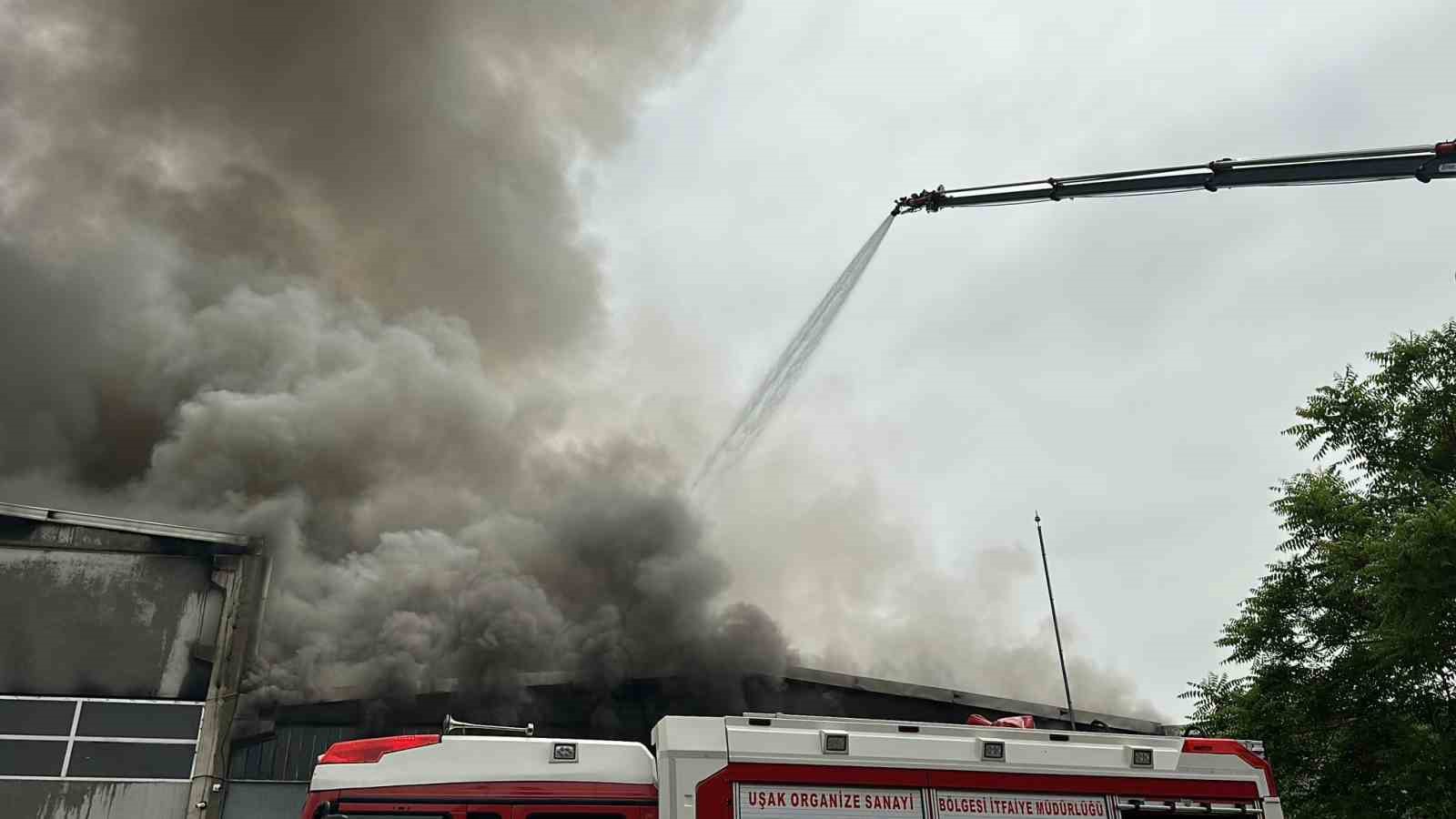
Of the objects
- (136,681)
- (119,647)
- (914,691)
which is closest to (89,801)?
(136,681)

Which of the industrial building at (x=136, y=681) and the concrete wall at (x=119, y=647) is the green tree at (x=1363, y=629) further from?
the concrete wall at (x=119, y=647)

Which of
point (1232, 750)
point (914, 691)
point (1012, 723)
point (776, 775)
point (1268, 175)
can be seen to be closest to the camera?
point (776, 775)

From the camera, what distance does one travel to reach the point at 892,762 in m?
6.71

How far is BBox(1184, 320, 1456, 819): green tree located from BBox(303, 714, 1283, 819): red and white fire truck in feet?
22.2

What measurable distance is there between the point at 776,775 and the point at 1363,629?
41.0 ft

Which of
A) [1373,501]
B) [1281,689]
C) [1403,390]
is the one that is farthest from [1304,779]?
[1403,390]

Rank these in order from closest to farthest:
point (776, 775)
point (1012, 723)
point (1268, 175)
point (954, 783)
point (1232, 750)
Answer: point (776, 775)
point (954, 783)
point (1232, 750)
point (1012, 723)
point (1268, 175)

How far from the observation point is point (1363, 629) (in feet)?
47.8

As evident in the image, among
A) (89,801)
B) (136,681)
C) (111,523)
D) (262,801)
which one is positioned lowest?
(89,801)

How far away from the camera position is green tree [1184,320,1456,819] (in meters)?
12.5

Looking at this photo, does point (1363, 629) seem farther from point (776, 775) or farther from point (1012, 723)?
point (776, 775)

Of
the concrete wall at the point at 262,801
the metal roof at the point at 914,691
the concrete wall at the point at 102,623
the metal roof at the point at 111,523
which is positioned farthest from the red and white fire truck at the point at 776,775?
the metal roof at the point at 914,691

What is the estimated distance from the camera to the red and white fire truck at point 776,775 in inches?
242

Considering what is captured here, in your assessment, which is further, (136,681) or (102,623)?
(102,623)
